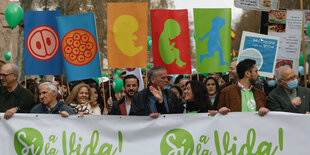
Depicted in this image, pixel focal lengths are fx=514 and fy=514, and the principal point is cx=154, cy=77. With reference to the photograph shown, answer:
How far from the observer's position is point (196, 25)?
762 centimetres

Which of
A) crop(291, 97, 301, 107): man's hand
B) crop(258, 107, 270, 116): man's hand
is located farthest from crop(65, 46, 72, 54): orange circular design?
crop(291, 97, 301, 107): man's hand

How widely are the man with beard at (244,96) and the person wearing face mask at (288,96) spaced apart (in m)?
0.13

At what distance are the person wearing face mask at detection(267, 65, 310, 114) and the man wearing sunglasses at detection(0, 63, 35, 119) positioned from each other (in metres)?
3.00

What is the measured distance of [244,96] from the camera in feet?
19.2

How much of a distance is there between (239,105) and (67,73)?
2877mm

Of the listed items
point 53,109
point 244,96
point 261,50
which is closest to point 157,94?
point 244,96

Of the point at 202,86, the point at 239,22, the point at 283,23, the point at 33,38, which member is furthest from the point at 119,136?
the point at 239,22

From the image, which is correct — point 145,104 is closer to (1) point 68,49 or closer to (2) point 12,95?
(2) point 12,95

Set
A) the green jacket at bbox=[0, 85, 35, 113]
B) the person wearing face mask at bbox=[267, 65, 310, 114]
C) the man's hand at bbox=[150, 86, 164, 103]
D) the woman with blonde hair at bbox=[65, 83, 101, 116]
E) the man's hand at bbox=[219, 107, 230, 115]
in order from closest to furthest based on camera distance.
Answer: the man's hand at bbox=[219, 107, 230, 115] → the man's hand at bbox=[150, 86, 164, 103] → the person wearing face mask at bbox=[267, 65, 310, 114] → the green jacket at bbox=[0, 85, 35, 113] → the woman with blonde hair at bbox=[65, 83, 101, 116]

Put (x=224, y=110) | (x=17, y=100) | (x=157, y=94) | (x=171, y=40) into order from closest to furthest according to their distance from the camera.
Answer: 1. (x=224, y=110)
2. (x=157, y=94)
3. (x=17, y=100)
4. (x=171, y=40)

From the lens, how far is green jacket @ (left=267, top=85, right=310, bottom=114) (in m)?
5.66

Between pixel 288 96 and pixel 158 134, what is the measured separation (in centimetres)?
153

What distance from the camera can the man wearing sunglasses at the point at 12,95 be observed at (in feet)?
21.3

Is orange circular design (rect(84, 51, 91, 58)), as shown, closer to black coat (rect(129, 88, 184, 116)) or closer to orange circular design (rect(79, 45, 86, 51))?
Result: orange circular design (rect(79, 45, 86, 51))
